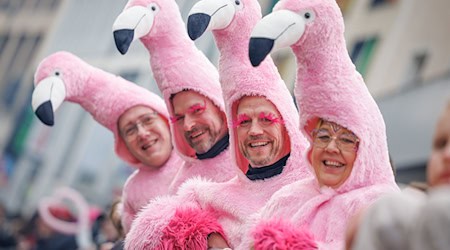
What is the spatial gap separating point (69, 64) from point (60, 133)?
919 cm

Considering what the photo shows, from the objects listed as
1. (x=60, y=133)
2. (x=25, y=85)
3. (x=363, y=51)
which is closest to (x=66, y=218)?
(x=363, y=51)

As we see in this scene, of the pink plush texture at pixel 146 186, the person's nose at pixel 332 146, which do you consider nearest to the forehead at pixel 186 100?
the pink plush texture at pixel 146 186

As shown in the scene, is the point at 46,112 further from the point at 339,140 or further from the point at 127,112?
the point at 339,140

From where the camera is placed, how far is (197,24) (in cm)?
360

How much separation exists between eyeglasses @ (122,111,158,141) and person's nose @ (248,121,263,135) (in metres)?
0.96

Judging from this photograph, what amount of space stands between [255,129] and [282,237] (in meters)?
0.69

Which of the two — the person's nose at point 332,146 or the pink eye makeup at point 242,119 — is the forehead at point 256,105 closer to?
the pink eye makeup at point 242,119

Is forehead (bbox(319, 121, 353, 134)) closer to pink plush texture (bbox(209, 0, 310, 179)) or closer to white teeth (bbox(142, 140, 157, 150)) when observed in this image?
pink plush texture (bbox(209, 0, 310, 179))

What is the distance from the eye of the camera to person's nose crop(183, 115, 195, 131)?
4.05 meters

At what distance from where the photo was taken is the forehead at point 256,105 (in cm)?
362

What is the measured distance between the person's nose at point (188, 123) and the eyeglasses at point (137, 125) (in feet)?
1.37

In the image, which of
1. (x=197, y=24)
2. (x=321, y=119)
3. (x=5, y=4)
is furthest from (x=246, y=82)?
(x=5, y=4)

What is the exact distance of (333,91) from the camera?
3.18 m

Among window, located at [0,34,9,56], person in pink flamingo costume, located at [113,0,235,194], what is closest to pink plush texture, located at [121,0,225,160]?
person in pink flamingo costume, located at [113,0,235,194]
